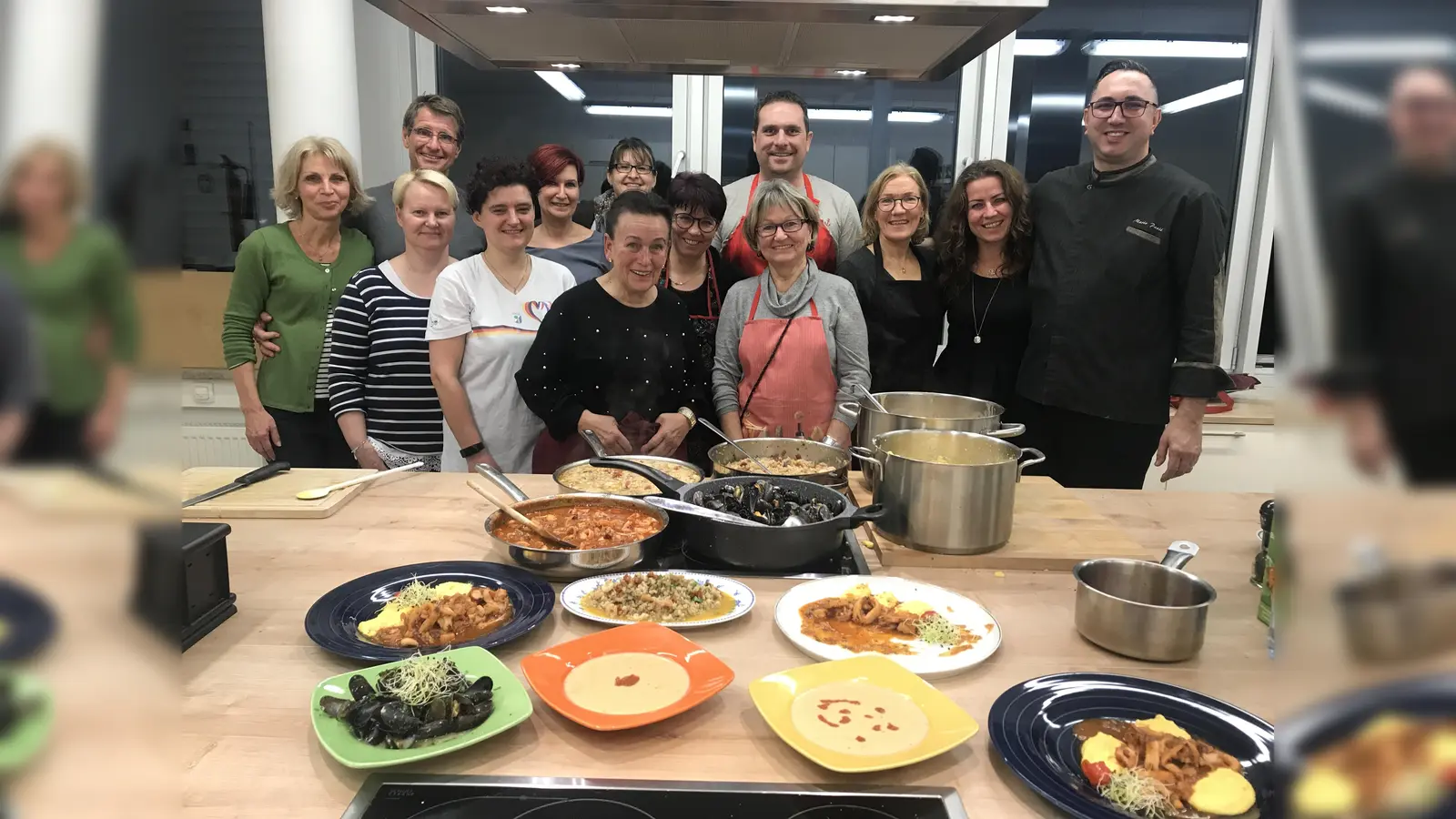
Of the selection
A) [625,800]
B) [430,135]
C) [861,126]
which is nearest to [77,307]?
[625,800]

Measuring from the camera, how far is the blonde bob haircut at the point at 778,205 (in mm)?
2701

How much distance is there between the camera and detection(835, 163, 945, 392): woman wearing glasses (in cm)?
286

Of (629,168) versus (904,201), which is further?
(629,168)

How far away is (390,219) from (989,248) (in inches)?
82.0

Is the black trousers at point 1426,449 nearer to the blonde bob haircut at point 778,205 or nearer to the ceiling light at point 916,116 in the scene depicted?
the blonde bob haircut at point 778,205

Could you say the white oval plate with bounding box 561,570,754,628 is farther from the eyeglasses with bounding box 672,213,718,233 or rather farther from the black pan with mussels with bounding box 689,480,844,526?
the eyeglasses with bounding box 672,213,718,233

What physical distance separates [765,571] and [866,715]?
0.51m

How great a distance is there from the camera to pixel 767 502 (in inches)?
62.7

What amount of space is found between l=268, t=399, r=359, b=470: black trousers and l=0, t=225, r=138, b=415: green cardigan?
9.75ft

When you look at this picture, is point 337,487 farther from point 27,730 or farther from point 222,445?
point 222,445

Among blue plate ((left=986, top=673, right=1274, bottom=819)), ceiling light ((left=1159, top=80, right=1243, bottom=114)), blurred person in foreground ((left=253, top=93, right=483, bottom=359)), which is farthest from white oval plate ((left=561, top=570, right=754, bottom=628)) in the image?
ceiling light ((left=1159, top=80, right=1243, bottom=114))

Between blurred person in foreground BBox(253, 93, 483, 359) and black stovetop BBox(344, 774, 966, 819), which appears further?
blurred person in foreground BBox(253, 93, 483, 359)

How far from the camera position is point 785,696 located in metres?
1.07

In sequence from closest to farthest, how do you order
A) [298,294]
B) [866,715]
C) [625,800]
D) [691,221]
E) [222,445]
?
[625,800]
[866,715]
[298,294]
[691,221]
[222,445]
